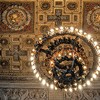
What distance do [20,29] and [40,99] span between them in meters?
1.90

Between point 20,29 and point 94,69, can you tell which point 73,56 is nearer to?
point 94,69

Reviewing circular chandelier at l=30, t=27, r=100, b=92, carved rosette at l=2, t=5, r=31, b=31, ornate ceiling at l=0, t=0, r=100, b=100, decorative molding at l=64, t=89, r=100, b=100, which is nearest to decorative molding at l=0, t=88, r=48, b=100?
ornate ceiling at l=0, t=0, r=100, b=100

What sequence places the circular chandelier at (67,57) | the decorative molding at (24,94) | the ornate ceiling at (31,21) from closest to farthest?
the circular chandelier at (67,57) < the ornate ceiling at (31,21) < the decorative molding at (24,94)

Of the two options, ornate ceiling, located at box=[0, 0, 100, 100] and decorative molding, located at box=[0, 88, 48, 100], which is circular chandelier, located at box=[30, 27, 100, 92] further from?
decorative molding, located at box=[0, 88, 48, 100]

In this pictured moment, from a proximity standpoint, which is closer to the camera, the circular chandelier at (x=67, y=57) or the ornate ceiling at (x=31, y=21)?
the circular chandelier at (x=67, y=57)

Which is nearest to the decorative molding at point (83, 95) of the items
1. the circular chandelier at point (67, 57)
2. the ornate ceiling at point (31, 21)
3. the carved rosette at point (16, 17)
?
the ornate ceiling at point (31, 21)

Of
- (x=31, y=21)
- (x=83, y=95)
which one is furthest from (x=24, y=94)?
(x=31, y=21)

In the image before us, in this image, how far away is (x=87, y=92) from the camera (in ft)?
29.2

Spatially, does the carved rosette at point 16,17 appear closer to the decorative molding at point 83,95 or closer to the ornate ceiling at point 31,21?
the ornate ceiling at point 31,21

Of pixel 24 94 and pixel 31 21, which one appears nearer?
pixel 31 21

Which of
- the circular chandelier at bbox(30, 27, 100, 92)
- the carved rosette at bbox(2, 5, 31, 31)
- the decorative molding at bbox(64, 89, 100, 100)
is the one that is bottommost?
the decorative molding at bbox(64, 89, 100, 100)

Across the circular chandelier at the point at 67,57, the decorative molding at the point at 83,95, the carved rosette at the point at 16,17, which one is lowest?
the decorative molding at the point at 83,95

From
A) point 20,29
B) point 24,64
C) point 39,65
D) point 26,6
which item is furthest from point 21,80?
point 39,65

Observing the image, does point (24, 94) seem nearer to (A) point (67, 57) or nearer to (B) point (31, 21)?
(B) point (31, 21)
